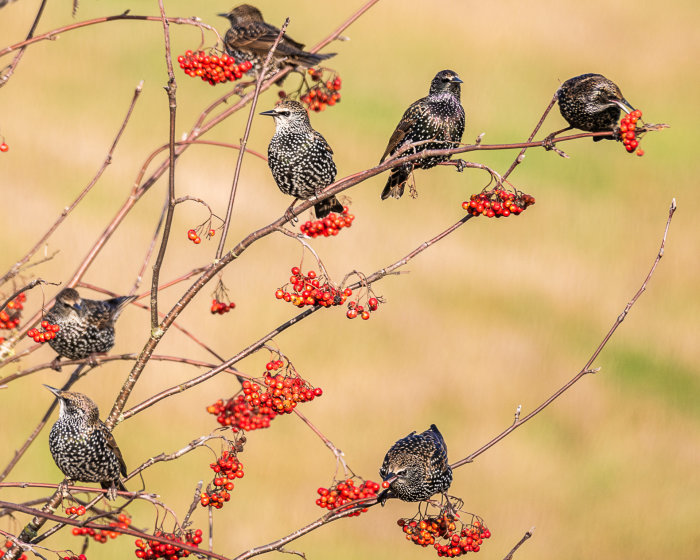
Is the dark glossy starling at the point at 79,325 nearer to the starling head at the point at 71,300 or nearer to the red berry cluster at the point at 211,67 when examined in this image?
the starling head at the point at 71,300

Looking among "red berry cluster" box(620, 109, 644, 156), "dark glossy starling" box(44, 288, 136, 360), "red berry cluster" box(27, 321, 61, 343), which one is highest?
"dark glossy starling" box(44, 288, 136, 360)

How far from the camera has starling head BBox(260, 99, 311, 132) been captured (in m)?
4.70

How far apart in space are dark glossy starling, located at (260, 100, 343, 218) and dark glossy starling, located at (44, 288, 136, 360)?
40.6 inches

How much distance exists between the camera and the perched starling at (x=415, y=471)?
4098mm

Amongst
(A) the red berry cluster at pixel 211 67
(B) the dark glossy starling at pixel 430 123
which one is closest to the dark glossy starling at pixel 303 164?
(B) the dark glossy starling at pixel 430 123

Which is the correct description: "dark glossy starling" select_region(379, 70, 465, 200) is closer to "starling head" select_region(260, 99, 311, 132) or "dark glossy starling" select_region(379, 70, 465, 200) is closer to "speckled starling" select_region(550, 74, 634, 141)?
"starling head" select_region(260, 99, 311, 132)

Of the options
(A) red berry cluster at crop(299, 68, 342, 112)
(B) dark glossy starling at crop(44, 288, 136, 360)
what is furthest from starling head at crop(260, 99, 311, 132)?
(B) dark glossy starling at crop(44, 288, 136, 360)

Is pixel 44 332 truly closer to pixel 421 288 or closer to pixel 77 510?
pixel 77 510

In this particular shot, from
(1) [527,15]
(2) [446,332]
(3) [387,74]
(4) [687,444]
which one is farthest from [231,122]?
(4) [687,444]

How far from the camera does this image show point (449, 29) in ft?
46.8

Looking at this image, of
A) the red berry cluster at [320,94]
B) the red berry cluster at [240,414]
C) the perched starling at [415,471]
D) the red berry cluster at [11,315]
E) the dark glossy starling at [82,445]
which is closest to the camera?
the red berry cluster at [240,414]

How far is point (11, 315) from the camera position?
4000 millimetres

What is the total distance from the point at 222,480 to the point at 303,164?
1.66 m

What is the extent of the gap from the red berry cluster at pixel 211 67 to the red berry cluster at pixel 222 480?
4.88 ft
